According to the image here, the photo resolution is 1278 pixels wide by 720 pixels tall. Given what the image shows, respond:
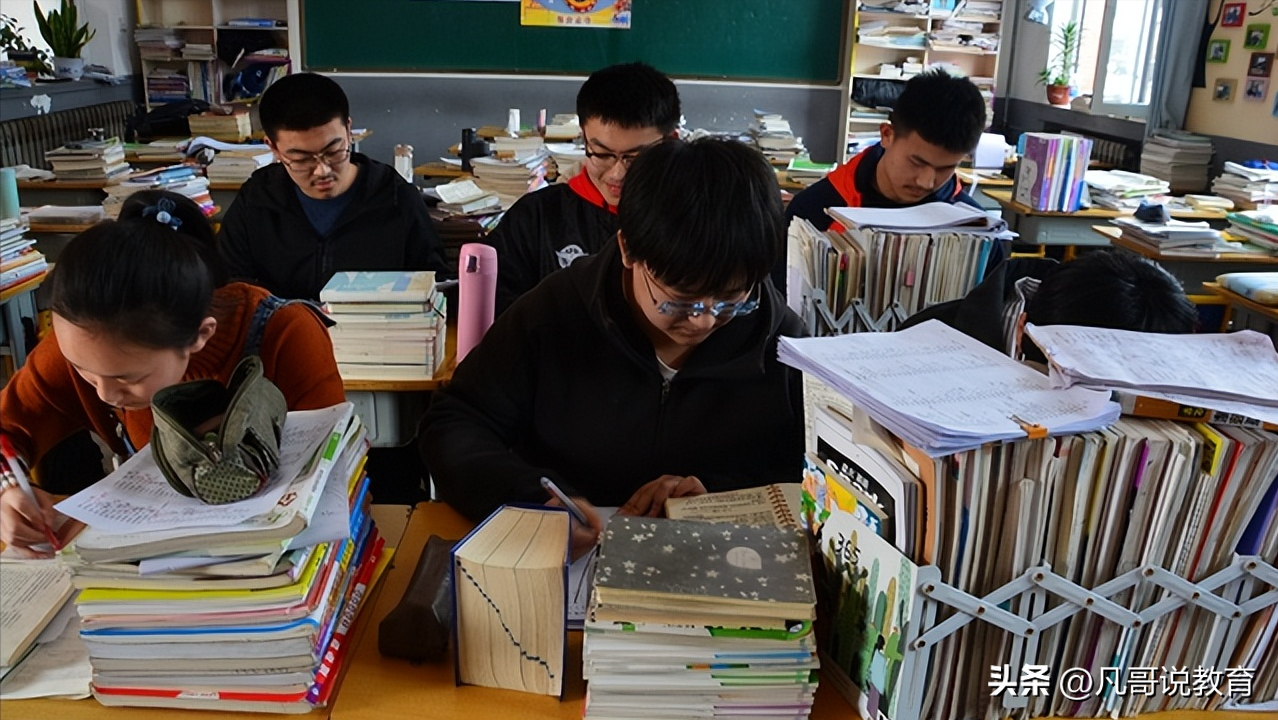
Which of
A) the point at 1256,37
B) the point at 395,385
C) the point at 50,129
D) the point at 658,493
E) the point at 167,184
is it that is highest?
the point at 1256,37

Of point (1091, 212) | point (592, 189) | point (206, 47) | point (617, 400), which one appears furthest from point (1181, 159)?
point (206, 47)

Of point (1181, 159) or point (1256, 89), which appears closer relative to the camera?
point (1256, 89)

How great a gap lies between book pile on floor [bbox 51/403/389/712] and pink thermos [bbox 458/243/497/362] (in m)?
1.23

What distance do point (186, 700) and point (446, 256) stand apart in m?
2.11

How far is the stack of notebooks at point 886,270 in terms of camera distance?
1.61 meters

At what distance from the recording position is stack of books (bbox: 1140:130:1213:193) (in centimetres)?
502

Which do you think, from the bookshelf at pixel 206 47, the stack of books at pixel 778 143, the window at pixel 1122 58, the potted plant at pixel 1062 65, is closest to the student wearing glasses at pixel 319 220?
the stack of books at pixel 778 143

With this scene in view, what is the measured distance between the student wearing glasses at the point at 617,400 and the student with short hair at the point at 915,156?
3.23ft

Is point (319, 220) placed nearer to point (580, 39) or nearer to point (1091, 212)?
point (580, 39)

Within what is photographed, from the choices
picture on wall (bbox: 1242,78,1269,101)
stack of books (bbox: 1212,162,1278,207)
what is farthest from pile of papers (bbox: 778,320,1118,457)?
picture on wall (bbox: 1242,78,1269,101)

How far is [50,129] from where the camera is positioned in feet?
18.2

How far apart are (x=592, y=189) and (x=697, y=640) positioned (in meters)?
1.80

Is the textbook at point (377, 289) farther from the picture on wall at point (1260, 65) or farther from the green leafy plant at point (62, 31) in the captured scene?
the picture on wall at point (1260, 65)

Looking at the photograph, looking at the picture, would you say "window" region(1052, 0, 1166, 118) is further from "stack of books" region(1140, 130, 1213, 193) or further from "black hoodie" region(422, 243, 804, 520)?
"black hoodie" region(422, 243, 804, 520)
